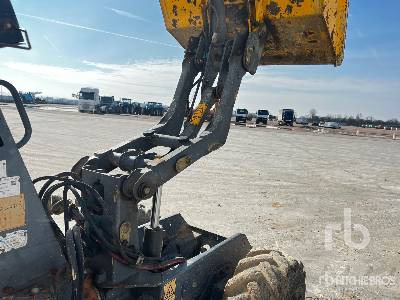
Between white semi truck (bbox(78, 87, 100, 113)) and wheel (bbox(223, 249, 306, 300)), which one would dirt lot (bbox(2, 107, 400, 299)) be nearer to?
wheel (bbox(223, 249, 306, 300))

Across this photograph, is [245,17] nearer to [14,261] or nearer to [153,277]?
[153,277]

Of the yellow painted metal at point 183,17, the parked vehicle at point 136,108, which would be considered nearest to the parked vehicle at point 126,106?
the parked vehicle at point 136,108

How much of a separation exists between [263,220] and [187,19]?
456 cm

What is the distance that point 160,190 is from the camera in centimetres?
284

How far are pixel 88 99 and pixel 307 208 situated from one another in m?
46.1

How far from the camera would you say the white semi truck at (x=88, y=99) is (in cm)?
5075

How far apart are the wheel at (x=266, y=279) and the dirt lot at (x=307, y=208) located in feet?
5.13

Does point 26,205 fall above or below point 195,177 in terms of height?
above

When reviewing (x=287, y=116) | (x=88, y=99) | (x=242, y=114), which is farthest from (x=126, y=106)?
(x=287, y=116)

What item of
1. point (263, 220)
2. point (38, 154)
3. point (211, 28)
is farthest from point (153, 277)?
point (38, 154)

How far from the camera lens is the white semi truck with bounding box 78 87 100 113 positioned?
167 feet

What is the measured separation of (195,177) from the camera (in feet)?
36.0

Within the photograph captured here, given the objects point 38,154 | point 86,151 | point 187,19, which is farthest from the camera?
point 86,151

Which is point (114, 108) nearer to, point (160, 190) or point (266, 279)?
point (160, 190)
